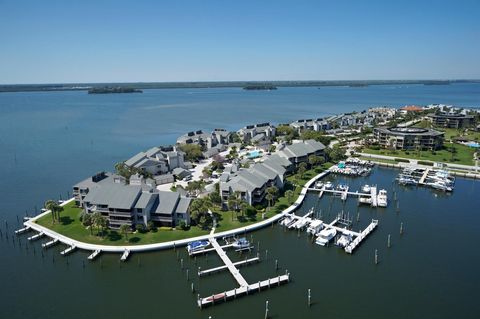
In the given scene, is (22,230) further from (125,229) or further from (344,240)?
(344,240)

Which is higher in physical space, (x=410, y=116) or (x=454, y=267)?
(x=410, y=116)

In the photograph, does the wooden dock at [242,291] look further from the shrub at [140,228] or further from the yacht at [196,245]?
the shrub at [140,228]

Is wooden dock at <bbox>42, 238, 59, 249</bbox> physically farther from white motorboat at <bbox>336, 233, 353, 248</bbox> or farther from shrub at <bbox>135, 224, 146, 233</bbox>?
white motorboat at <bbox>336, 233, 353, 248</bbox>

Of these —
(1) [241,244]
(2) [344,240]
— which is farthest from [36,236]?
(2) [344,240]

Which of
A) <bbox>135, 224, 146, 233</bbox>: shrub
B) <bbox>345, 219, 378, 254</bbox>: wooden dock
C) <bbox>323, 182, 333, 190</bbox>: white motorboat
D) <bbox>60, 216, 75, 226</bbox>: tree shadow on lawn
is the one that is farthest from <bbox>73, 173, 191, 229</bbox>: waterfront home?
<bbox>323, 182, 333, 190</bbox>: white motorboat

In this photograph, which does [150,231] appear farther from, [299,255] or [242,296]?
[299,255]

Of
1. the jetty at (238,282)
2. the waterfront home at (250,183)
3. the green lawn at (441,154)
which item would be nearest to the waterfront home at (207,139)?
the waterfront home at (250,183)

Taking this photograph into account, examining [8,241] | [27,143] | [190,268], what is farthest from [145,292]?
[27,143]
